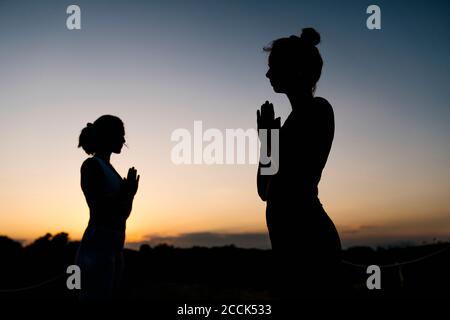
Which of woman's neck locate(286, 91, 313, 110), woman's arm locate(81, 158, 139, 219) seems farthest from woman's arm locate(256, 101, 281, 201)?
woman's arm locate(81, 158, 139, 219)

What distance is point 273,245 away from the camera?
1.88 m

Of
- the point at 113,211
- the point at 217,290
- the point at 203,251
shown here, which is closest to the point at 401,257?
the point at 217,290

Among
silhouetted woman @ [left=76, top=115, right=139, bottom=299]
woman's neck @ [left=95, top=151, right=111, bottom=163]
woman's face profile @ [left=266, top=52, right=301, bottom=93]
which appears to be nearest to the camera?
woman's face profile @ [left=266, top=52, right=301, bottom=93]

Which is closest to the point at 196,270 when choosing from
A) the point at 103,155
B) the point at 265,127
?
the point at 103,155

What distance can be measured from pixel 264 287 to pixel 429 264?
366 centimetres

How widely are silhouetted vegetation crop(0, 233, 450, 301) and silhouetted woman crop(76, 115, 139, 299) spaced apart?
561cm

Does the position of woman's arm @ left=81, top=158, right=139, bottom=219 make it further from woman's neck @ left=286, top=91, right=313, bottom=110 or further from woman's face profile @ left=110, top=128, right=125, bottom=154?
woman's neck @ left=286, top=91, right=313, bottom=110

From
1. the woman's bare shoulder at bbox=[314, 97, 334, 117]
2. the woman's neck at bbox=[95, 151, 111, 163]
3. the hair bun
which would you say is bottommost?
the woman's neck at bbox=[95, 151, 111, 163]

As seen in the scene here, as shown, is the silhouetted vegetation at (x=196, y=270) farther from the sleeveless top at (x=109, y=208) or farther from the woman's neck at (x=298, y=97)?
the woman's neck at (x=298, y=97)

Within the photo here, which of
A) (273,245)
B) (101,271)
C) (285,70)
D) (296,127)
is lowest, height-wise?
(101,271)

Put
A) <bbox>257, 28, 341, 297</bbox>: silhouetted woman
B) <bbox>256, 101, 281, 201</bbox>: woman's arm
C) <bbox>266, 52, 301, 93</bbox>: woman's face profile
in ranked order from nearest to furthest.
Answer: <bbox>257, 28, 341, 297</bbox>: silhouetted woman → <bbox>256, 101, 281, 201</bbox>: woman's arm → <bbox>266, 52, 301, 93</bbox>: woman's face profile

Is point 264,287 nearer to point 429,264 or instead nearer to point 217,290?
point 217,290

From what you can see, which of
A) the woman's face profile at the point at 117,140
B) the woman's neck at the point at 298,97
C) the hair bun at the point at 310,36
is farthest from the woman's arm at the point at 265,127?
the woman's face profile at the point at 117,140

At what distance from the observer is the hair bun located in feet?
7.05
